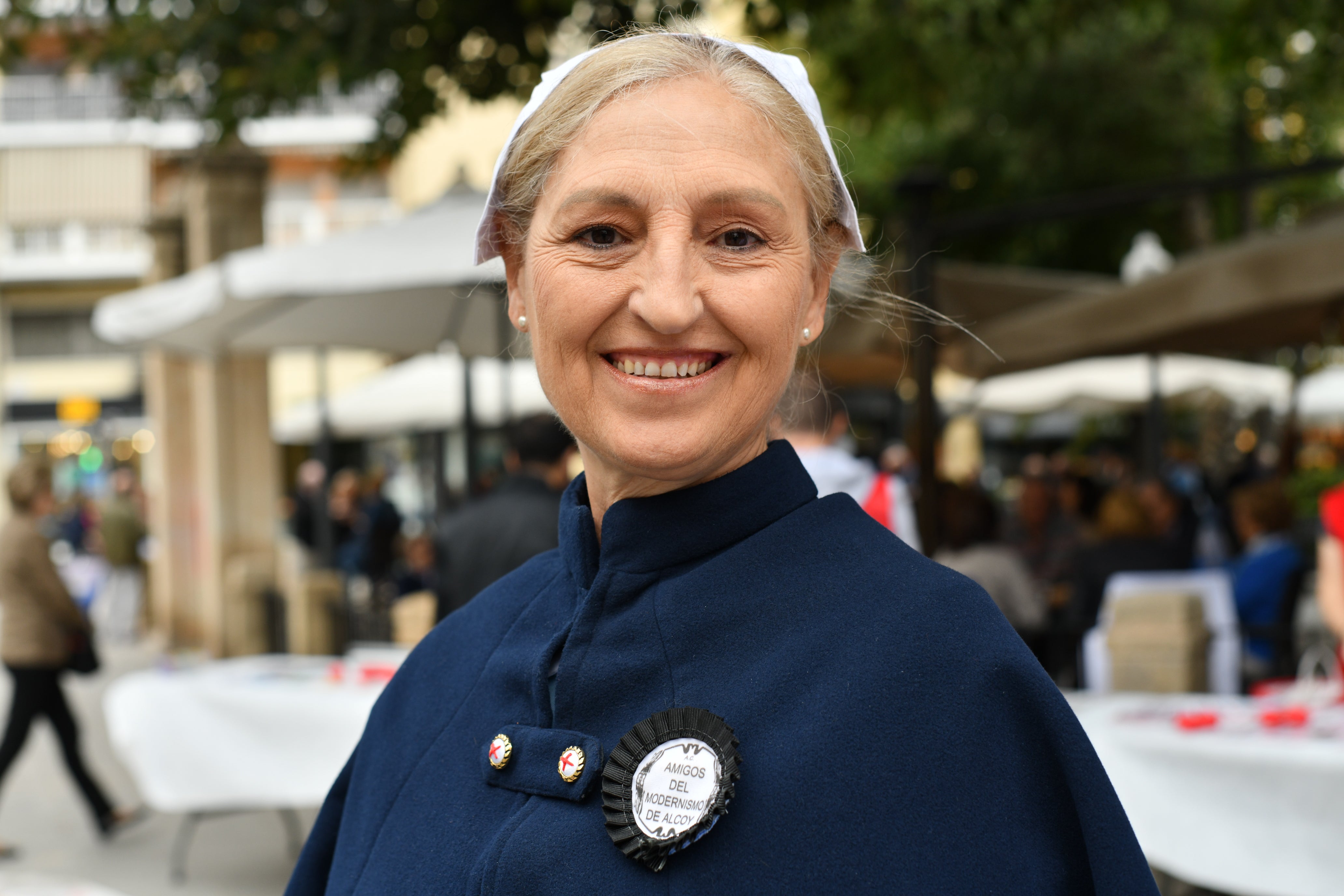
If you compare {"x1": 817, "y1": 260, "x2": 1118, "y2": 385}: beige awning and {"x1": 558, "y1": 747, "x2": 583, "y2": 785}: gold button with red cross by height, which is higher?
{"x1": 817, "y1": 260, "x2": 1118, "y2": 385}: beige awning

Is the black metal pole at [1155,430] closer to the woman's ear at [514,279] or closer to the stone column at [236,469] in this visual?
the stone column at [236,469]

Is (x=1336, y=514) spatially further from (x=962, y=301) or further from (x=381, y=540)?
(x=381, y=540)

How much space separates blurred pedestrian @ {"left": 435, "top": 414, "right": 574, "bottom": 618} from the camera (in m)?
5.17

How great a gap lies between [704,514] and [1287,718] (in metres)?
3.08

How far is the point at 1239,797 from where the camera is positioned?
3.55 meters

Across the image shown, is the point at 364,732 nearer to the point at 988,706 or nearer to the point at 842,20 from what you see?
the point at 988,706

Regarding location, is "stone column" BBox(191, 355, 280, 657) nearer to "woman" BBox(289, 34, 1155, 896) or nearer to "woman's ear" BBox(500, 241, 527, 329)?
"woman's ear" BBox(500, 241, 527, 329)

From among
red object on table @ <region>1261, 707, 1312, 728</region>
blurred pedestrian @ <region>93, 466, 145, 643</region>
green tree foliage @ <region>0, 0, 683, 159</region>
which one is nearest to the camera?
red object on table @ <region>1261, 707, 1312, 728</region>

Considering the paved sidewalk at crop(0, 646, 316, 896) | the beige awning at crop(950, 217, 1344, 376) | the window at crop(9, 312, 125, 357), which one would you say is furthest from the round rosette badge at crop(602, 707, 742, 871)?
the window at crop(9, 312, 125, 357)

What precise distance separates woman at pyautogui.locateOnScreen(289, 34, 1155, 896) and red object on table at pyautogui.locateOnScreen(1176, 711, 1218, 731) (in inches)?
115

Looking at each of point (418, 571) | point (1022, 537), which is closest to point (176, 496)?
point (418, 571)

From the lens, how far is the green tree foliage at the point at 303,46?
680cm

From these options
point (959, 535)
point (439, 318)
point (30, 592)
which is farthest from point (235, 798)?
point (959, 535)

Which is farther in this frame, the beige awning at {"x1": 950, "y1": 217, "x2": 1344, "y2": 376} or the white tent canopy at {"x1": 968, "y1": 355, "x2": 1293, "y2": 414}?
the white tent canopy at {"x1": 968, "y1": 355, "x2": 1293, "y2": 414}
